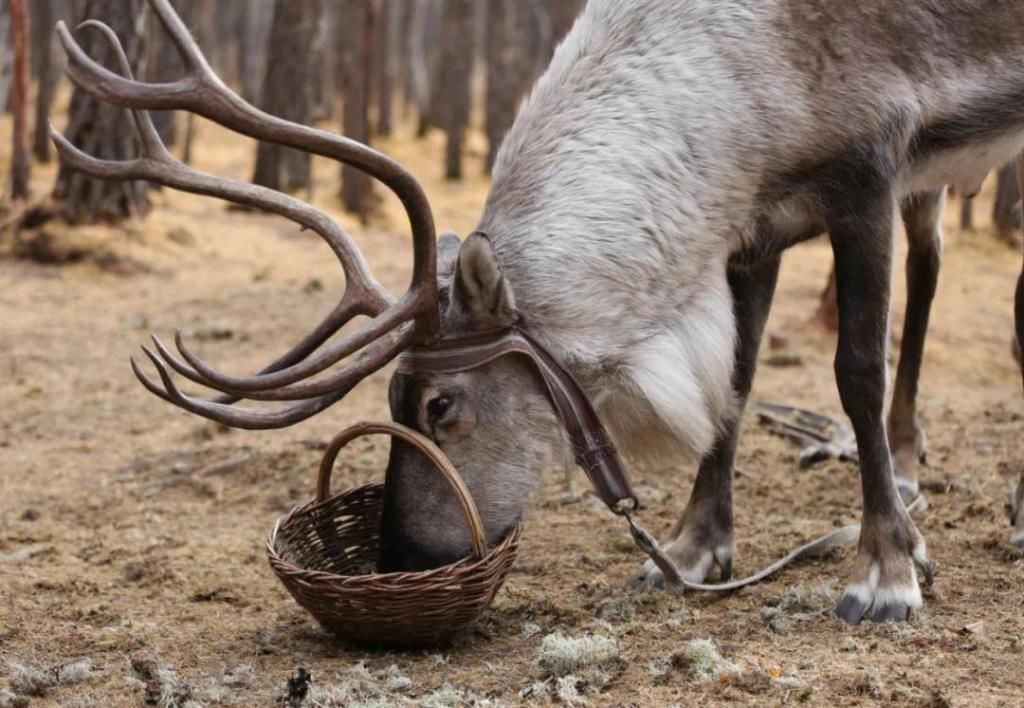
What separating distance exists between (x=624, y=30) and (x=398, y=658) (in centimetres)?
186

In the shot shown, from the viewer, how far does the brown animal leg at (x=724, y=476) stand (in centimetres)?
439

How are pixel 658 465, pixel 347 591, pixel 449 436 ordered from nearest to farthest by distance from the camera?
pixel 347 591 → pixel 449 436 → pixel 658 465

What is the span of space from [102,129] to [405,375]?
260 inches

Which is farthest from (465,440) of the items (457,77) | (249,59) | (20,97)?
(249,59)

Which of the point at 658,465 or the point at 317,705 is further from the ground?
the point at 658,465

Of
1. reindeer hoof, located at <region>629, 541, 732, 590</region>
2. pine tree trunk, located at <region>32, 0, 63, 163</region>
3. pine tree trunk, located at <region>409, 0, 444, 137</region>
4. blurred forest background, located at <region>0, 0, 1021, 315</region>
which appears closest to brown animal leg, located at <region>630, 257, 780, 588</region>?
reindeer hoof, located at <region>629, 541, 732, 590</region>

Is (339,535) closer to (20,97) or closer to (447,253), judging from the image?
(447,253)

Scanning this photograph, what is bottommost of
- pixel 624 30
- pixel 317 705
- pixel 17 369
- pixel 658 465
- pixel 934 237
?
pixel 17 369

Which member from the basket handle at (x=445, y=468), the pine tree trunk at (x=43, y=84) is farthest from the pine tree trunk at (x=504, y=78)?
the basket handle at (x=445, y=468)

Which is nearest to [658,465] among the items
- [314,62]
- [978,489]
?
[978,489]

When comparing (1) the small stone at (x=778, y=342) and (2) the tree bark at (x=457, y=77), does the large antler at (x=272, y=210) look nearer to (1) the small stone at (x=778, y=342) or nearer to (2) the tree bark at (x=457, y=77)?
(1) the small stone at (x=778, y=342)

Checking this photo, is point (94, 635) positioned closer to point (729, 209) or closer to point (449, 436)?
point (449, 436)

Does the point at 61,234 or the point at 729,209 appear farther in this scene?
the point at 61,234

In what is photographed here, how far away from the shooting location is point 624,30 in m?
3.98
